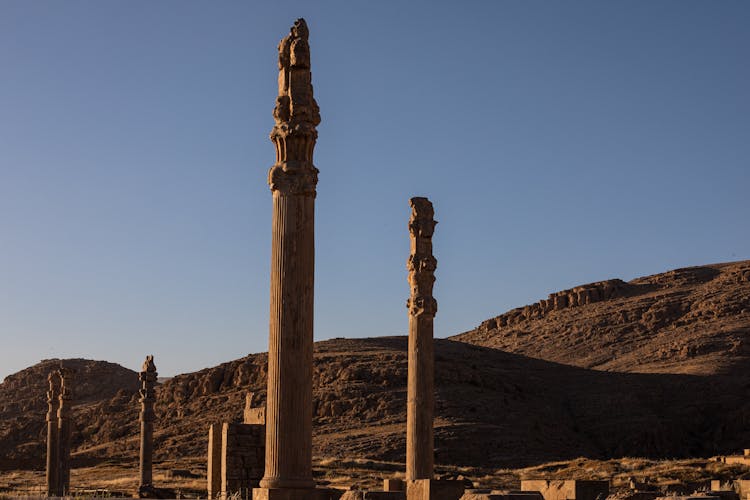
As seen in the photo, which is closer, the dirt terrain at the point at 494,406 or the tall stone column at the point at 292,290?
the tall stone column at the point at 292,290

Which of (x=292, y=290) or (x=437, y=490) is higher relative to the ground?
(x=292, y=290)

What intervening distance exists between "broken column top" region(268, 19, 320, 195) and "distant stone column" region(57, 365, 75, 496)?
2182 centimetres

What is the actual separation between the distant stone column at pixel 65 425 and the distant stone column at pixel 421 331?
1561 cm

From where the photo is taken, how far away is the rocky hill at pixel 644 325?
74.9m

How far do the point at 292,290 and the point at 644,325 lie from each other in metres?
81.2

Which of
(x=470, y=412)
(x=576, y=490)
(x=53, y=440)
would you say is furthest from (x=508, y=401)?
(x=576, y=490)

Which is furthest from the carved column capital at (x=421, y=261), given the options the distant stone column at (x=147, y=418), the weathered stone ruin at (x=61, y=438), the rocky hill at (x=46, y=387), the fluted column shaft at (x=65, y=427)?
the rocky hill at (x=46, y=387)

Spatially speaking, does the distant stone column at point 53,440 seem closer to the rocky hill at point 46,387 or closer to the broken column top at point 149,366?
the broken column top at point 149,366

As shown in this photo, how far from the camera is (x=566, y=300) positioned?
108m

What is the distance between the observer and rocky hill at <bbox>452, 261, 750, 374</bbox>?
7494cm

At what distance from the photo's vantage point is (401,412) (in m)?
56.0

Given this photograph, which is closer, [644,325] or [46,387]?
[644,325]

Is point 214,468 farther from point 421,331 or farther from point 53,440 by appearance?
point 53,440

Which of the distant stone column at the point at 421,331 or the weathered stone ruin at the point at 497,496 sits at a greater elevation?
the distant stone column at the point at 421,331
